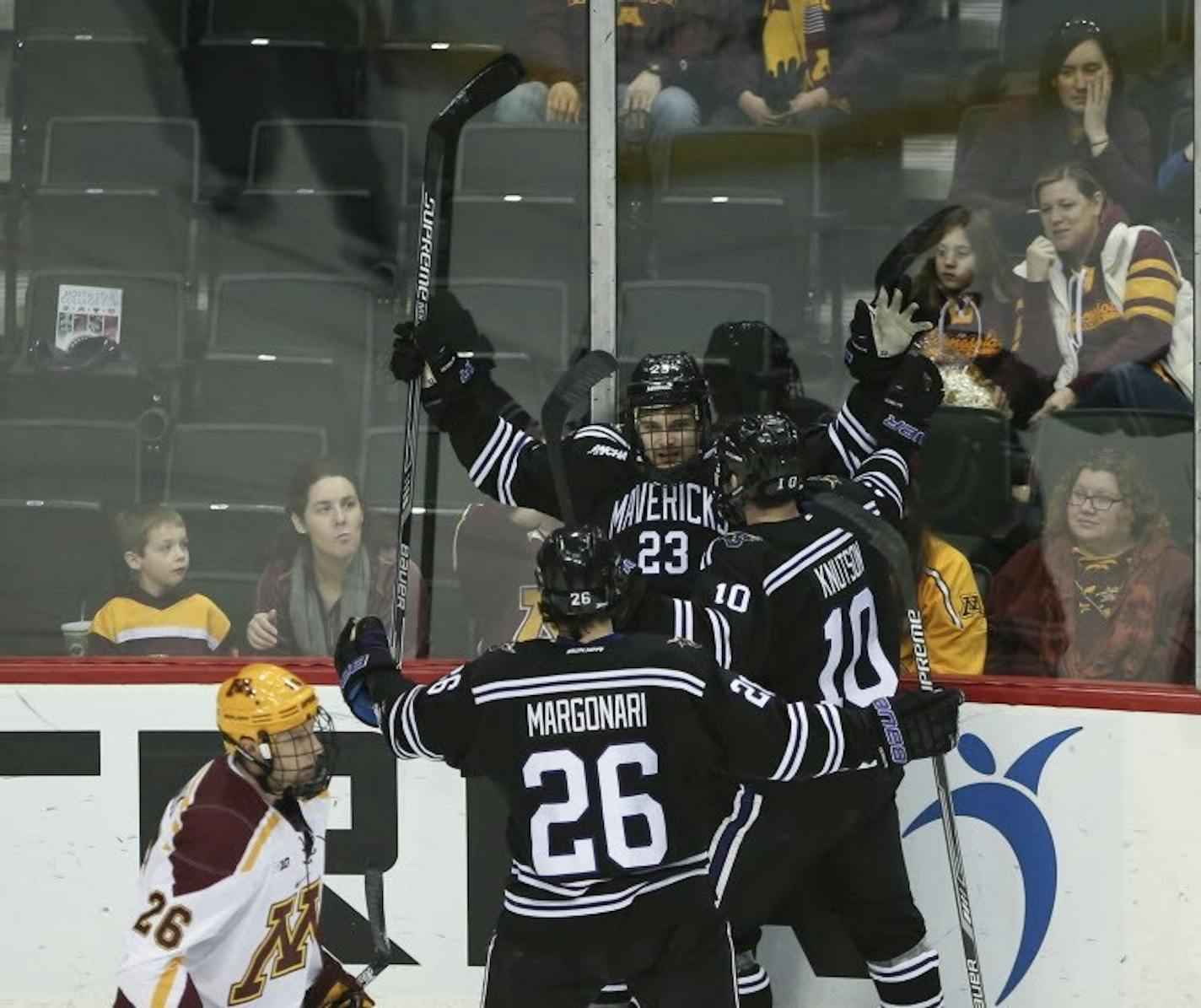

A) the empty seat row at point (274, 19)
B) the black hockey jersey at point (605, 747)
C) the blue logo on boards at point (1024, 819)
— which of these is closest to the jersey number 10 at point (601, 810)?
the black hockey jersey at point (605, 747)

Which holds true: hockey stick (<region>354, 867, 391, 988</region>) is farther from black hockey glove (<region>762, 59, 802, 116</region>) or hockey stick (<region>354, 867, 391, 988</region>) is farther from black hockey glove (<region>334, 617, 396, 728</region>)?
black hockey glove (<region>762, 59, 802, 116</region>)

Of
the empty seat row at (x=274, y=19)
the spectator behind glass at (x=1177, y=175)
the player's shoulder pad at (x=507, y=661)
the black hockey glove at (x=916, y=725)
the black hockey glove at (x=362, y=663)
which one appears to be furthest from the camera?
the empty seat row at (x=274, y=19)

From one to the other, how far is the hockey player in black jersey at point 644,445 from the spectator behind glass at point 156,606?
0.61 m

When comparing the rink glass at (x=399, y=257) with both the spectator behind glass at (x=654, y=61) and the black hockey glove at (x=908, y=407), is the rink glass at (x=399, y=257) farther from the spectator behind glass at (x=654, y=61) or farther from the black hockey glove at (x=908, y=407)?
the black hockey glove at (x=908, y=407)

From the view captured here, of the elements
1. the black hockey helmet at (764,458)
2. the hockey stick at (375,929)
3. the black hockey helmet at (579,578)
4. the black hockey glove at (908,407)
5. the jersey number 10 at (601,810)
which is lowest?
the hockey stick at (375,929)

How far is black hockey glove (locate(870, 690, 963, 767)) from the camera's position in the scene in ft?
13.1

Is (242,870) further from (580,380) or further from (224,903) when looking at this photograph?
(580,380)

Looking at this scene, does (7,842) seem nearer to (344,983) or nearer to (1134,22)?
(344,983)

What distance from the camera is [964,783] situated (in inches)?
184

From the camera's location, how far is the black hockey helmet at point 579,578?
3766 millimetres

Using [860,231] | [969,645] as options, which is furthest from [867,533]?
[860,231]

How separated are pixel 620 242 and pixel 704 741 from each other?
151 cm

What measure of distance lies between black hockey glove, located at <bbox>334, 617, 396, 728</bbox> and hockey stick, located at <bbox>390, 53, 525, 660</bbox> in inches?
26.0

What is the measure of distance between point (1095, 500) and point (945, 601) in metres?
0.36
